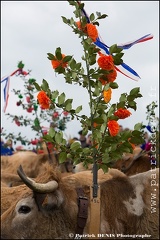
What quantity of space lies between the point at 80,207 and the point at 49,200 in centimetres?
32

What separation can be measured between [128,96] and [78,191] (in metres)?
1.25

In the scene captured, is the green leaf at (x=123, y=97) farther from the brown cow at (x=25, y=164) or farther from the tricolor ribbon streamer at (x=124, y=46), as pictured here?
the brown cow at (x=25, y=164)

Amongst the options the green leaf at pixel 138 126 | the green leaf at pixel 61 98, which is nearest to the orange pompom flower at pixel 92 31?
the green leaf at pixel 61 98

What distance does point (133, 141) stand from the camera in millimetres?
3471

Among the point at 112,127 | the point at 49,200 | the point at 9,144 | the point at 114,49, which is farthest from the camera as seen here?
the point at 9,144

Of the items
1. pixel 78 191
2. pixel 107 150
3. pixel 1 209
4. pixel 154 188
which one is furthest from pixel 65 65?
pixel 1 209

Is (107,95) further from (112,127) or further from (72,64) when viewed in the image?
(72,64)

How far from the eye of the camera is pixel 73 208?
157 inches

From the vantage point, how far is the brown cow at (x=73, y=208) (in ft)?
12.9

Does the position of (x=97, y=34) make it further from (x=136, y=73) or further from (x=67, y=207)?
(x=67, y=207)

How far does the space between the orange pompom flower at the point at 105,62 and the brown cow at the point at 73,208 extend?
1.12 metres

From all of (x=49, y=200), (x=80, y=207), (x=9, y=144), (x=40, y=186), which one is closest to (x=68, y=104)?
(x=40, y=186)

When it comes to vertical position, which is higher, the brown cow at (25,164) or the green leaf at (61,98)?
the green leaf at (61,98)

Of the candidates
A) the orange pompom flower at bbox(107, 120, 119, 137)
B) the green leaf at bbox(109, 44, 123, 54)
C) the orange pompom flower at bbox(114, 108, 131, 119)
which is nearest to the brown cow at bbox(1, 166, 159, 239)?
the orange pompom flower at bbox(107, 120, 119, 137)
